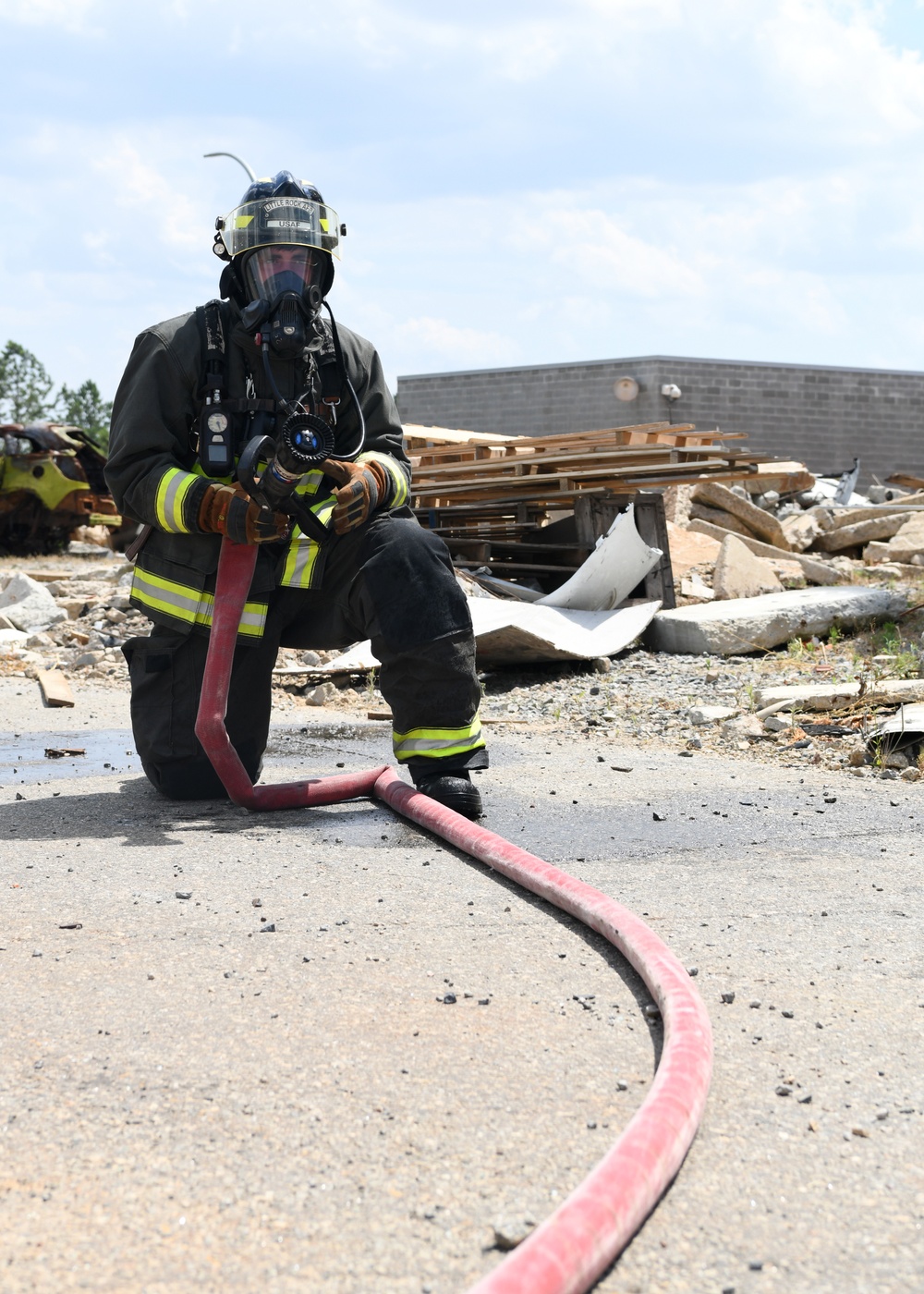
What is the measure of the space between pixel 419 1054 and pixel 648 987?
47 centimetres

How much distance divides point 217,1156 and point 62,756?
3561mm

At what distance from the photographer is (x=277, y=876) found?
2.89m

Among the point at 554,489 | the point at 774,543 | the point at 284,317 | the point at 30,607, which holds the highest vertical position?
the point at 284,317

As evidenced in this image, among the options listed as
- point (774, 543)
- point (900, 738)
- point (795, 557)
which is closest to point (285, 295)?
point (900, 738)

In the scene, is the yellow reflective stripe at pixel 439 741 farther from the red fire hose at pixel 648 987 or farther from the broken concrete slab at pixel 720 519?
the broken concrete slab at pixel 720 519

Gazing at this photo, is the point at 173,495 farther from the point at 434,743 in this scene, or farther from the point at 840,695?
the point at 840,695

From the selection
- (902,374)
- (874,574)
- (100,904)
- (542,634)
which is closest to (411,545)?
(100,904)

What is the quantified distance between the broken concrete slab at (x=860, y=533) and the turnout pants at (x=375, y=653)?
32.8 feet

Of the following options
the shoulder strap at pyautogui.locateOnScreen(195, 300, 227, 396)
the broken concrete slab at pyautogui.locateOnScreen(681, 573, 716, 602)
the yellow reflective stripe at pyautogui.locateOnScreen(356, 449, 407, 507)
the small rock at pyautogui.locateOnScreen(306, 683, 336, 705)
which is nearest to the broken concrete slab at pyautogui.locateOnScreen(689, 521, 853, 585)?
the broken concrete slab at pyautogui.locateOnScreen(681, 573, 716, 602)

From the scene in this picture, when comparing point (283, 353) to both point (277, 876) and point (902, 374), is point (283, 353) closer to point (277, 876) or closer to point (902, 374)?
point (277, 876)

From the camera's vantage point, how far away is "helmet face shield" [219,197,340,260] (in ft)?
12.2

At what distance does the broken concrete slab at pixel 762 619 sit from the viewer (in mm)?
7480

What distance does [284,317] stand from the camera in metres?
3.62

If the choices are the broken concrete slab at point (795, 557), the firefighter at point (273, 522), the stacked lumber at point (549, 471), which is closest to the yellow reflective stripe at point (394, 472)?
the firefighter at point (273, 522)
